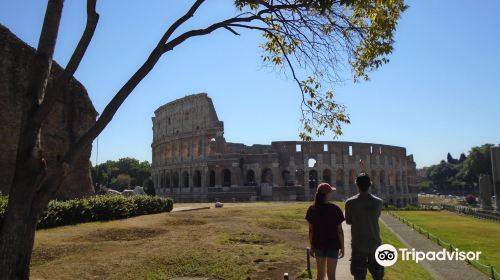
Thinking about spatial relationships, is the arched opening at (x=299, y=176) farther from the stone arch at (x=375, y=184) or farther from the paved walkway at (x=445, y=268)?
the paved walkway at (x=445, y=268)

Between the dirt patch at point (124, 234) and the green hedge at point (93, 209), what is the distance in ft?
6.72

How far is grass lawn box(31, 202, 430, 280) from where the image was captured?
28.5 feet

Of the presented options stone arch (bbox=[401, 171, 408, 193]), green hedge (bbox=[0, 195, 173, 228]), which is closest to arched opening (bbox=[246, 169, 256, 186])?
stone arch (bbox=[401, 171, 408, 193])

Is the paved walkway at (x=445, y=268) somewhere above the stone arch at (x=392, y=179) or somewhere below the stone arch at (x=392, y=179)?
below

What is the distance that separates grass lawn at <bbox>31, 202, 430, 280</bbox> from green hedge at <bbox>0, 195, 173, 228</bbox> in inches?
26.2

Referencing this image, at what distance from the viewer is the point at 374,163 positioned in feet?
185

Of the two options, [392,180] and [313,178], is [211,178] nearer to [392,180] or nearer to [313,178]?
[313,178]

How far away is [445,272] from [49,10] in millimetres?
11112

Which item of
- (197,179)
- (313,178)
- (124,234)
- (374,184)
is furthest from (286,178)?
(124,234)

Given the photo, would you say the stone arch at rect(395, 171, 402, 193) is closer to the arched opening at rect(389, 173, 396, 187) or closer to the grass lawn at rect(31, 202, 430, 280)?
the arched opening at rect(389, 173, 396, 187)

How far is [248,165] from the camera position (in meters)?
50.8

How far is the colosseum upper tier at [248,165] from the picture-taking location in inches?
1927

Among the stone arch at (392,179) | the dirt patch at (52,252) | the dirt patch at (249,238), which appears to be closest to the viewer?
the dirt patch at (52,252)

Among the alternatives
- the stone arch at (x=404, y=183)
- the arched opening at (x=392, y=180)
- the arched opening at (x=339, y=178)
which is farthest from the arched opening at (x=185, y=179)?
the stone arch at (x=404, y=183)
